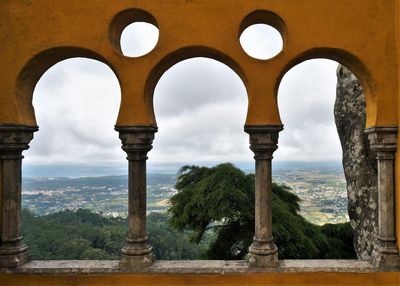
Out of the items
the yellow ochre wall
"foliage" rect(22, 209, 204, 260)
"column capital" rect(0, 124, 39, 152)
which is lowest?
"foliage" rect(22, 209, 204, 260)

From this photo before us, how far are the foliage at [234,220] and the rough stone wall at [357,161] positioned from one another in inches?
197

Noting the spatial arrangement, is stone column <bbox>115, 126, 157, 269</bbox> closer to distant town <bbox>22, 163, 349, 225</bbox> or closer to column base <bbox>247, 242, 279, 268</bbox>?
column base <bbox>247, 242, 279, 268</bbox>

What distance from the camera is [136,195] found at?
4.15 metres

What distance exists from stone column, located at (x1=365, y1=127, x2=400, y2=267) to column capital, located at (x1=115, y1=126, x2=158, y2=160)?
2.54 m

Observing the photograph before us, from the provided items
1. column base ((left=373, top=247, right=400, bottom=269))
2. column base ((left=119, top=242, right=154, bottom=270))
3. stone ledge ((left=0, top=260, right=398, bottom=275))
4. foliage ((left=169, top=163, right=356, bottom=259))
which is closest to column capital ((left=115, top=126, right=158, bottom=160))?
column base ((left=119, top=242, right=154, bottom=270))

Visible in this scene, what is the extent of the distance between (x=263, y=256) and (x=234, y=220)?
7.12 metres

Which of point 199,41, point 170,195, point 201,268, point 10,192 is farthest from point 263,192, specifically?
point 170,195

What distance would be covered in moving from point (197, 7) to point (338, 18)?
1.60 m

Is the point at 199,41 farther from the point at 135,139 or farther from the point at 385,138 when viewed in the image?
the point at 385,138

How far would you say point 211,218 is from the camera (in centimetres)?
1076

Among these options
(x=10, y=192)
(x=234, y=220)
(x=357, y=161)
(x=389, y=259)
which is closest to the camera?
(x=389, y=259)

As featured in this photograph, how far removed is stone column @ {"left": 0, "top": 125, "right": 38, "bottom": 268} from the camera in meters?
4.07

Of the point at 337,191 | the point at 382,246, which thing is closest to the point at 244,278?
the point at 382,246

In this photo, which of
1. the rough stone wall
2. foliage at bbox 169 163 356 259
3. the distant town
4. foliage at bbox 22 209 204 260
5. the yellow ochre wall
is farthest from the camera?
the distant town
